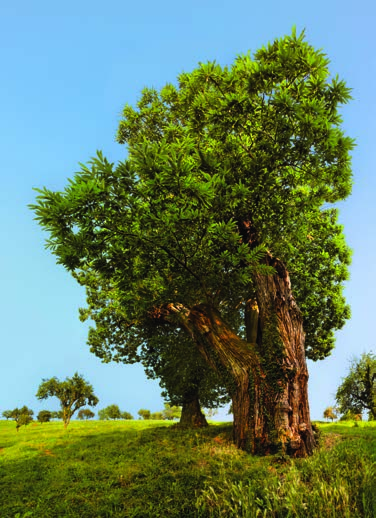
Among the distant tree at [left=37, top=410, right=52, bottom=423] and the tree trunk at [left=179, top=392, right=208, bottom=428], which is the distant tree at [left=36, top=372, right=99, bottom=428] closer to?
the distant tree at [left=37, top=410, right=52, bottom=423]

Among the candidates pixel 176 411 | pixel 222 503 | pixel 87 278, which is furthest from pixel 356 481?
pixel 176 411

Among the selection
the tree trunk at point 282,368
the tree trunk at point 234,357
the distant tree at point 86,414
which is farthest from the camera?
the distant tree at point 86,414

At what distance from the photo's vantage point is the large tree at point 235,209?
10930mm

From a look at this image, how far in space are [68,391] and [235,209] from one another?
33050mm

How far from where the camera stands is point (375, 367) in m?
44.4

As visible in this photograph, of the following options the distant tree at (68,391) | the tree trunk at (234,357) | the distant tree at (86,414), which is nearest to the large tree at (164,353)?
the tree trunk at (234,357)

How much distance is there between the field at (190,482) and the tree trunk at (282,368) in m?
1.14

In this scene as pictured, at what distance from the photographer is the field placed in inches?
276

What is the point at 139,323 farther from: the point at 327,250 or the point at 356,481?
the point at 356,481

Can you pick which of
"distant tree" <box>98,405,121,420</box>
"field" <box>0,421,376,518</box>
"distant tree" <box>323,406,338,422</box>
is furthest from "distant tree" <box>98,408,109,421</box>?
"field" <box>0,421,376,518</box>

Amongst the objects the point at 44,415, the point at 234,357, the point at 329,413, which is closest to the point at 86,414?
the point at 44,415

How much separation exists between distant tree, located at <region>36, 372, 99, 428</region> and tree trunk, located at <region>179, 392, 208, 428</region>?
17.4 metres

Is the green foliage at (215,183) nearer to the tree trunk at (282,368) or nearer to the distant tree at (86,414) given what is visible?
the tree trunk at (282,368)

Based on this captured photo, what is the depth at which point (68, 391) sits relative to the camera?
3769cm
